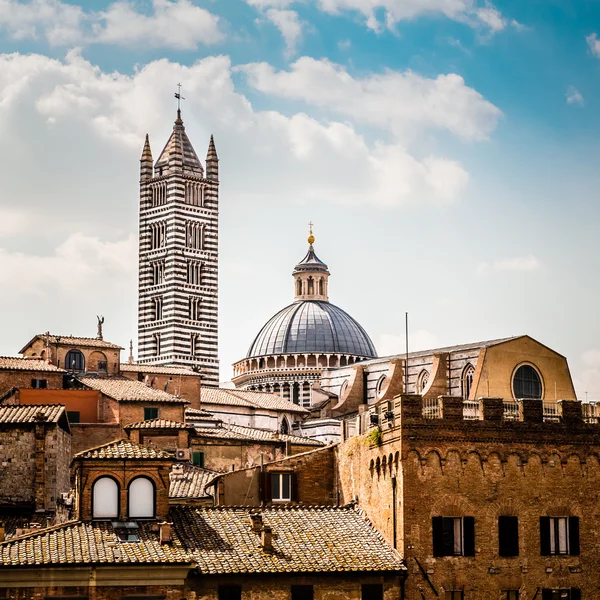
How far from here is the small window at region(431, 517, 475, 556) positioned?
3616 cm

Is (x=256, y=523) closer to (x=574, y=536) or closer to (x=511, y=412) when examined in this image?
(x=511, y=412)

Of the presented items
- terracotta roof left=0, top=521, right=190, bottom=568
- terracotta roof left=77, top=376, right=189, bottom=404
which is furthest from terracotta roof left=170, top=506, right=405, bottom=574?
terracotta roof left=77, top=376, right=189, bottom=404

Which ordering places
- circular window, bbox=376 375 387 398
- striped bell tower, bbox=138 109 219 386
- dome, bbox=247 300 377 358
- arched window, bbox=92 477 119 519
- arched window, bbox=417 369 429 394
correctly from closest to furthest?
1. arched window, bbox=92 477 119 519
2. arched window, bbox=417 369 429 394
3. circular window, bbox=376 375 387 398
4. dome, bbox=247 300 377 358
5. striped bell tower, bbox=138 109 219 386

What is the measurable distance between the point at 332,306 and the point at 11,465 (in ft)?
177

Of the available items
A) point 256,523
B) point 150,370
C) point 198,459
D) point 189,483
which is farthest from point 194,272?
point 256,523

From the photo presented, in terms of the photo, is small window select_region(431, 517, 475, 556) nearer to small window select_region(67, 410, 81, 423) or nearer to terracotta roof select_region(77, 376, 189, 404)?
terracotta roof select_region(77, 376, 189, 404)

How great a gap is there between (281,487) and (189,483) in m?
4.48

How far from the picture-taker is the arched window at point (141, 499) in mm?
35594

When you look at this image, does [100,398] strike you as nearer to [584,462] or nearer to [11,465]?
[11,465]

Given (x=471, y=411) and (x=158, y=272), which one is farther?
(x=158, y=272)

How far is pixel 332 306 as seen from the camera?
3848 inches

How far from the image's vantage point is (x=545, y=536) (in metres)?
37.2

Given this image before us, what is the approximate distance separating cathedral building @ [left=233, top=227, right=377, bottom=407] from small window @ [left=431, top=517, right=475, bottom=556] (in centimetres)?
5213

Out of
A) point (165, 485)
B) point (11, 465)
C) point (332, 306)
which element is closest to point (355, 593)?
point (165, 485)
